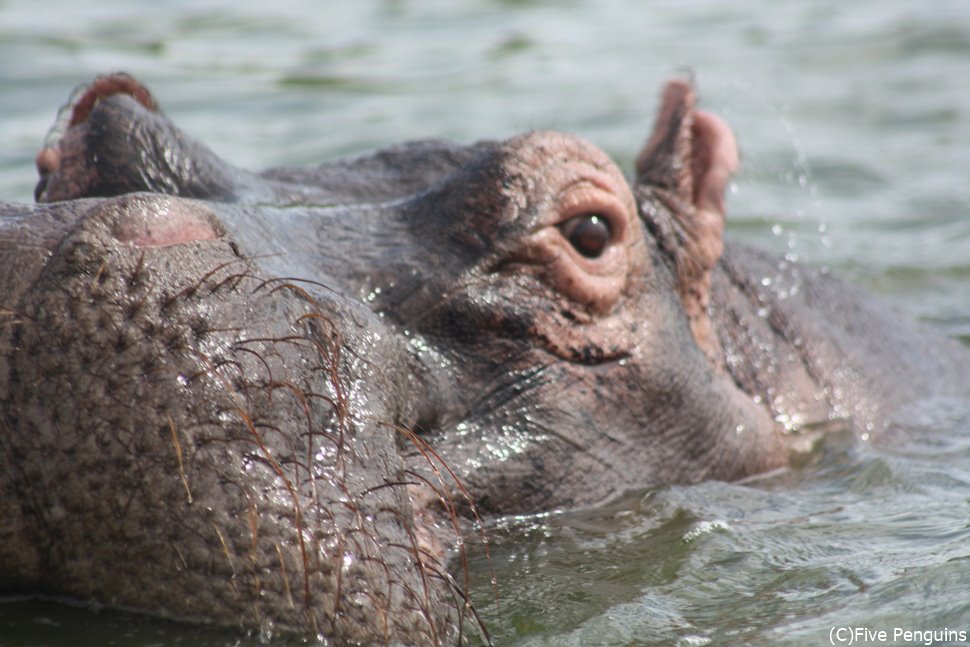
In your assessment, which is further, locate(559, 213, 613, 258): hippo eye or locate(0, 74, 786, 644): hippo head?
locate(559, 213, 613, 258): hippo eye

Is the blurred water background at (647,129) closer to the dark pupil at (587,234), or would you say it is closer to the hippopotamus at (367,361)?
the hippopotamus at (367,361)

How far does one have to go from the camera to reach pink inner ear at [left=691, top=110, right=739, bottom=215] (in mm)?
4836

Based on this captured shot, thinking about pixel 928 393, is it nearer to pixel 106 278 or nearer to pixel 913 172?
pixel 106 278

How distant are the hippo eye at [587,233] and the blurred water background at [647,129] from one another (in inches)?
28.2

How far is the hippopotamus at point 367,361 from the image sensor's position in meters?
2.84

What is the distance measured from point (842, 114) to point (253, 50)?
17.8ft

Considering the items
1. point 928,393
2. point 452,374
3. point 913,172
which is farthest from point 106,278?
point 913,172

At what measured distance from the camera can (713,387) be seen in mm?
4477

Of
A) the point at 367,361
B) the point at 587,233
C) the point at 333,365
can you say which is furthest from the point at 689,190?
the point at 333,365

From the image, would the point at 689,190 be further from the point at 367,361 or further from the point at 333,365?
the point at 333,365

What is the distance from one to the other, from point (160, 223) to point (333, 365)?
1.53 feet

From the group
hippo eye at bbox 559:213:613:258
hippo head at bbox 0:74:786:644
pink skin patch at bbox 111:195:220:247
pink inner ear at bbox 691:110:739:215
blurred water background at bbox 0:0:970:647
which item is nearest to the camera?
hippo head at bbox 0:74:786:644

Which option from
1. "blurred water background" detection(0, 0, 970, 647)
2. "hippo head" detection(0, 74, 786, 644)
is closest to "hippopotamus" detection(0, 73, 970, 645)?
"hippo head" detection(0, 74, 786, 644)

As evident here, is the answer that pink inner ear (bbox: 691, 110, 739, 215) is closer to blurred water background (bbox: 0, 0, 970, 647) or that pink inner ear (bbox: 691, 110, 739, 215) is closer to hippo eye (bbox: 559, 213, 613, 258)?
blurred water background (bbox: 0, 0, 970, 647)
